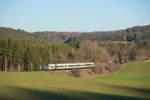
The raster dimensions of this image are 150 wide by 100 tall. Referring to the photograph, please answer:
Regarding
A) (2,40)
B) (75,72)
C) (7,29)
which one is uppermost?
(7,29)

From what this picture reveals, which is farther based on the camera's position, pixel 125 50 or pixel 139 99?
pixel 125 50

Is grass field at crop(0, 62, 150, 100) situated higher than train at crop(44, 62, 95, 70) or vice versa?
grass field at crop(0, 62, 150, 100)

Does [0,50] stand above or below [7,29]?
below

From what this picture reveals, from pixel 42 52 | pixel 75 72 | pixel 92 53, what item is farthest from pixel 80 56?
pixel 75 72

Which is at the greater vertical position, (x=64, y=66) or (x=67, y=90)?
(x=67, y=90)

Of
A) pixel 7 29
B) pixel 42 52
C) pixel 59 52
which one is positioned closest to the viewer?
pixel 42 52

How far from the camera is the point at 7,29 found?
186 metres

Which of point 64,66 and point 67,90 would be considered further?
point 64,66

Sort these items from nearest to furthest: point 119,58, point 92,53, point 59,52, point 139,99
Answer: point 139,99 → point 92,53 → point 59,52 → point 119,58

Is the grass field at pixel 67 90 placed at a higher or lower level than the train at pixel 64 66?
higher

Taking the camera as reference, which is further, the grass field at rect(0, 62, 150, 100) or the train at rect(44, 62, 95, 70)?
the train at rect(44, 62, 95, 70)

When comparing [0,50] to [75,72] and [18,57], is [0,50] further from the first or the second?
[75,72]

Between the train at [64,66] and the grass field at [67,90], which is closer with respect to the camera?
the grass field at [67,90]

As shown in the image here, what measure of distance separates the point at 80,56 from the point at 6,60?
37216 mm
